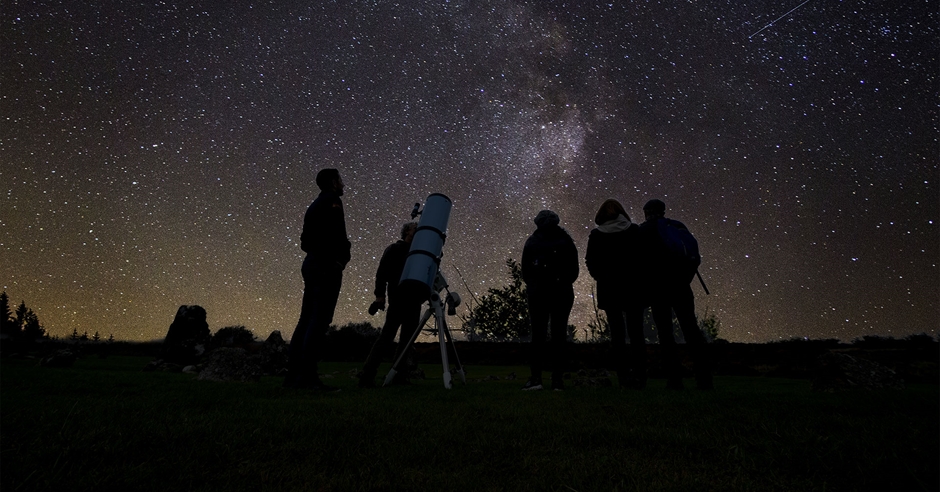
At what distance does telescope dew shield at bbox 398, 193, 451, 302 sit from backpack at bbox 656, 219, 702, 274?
3291 millimetres

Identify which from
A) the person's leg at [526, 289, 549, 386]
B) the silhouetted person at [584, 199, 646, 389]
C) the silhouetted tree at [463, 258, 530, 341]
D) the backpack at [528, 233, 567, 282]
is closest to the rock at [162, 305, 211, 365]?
the person's leg at [526, 289, 549, 386]

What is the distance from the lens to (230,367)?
6.71 metres

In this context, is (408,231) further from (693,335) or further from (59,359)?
(59,359)

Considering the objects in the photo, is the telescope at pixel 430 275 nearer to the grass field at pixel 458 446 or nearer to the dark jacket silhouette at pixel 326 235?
the dark jacket silhouette at pixel 326 235

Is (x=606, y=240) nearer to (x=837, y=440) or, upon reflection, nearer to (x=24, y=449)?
(x=837, y=440)

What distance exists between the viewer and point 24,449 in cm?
184

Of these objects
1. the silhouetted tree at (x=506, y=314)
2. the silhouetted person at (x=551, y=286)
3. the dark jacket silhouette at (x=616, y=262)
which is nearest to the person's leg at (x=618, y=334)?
the dark jacket silhouette at (x=616, y=262)

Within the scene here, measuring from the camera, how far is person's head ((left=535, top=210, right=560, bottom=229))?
6528mm

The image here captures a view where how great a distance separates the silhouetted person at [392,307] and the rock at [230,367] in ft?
7.84

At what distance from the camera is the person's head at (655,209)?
6609 millimetres

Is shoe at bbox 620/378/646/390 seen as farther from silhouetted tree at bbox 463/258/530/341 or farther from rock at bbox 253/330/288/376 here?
silhouetted tree at bbox 463/258/530/341

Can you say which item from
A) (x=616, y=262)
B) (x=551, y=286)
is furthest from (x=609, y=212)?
(x=551, y=286)

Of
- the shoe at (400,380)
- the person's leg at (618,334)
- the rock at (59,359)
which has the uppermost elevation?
the person's leg at (618,334)

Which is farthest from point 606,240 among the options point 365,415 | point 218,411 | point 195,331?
point 195,331
